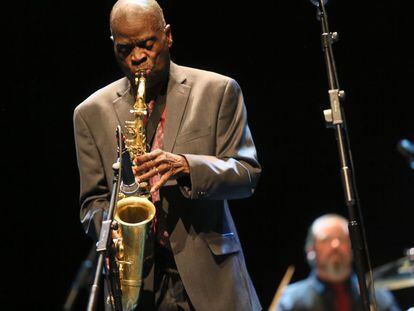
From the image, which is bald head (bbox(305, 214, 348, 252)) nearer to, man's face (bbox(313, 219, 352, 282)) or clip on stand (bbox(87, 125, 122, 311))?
man's face (bbox(313, 219, 352, 282))

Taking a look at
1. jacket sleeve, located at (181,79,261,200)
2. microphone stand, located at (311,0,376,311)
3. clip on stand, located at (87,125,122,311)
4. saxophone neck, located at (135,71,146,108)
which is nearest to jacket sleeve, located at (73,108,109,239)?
saxophone neck, located at (135,71,146,108)

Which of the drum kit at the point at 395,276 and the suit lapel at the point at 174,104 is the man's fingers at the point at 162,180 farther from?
the drum kit at the point at 395,276

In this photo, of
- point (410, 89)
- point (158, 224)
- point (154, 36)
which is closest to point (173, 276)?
point (158, 224)

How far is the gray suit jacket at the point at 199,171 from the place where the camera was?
306 cm

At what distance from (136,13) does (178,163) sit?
2.22 ft

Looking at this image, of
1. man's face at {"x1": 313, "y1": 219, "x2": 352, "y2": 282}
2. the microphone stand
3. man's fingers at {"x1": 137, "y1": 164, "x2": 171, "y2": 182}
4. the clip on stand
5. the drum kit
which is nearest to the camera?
the clip on stand

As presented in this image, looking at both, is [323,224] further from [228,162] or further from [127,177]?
[127,177]

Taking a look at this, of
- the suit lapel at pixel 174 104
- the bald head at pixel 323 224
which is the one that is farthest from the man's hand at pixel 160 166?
the bald head at pixel 323 224

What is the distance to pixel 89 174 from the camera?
333 centimetres

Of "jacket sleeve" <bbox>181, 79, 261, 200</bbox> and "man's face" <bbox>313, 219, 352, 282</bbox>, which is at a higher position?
"jacket sleeve" <bbox>181, 79, 261, 200</bbox>

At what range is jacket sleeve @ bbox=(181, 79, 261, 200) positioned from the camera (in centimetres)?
302

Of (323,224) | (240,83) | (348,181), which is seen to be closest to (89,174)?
(348,181)

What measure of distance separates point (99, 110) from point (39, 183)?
2157 mm

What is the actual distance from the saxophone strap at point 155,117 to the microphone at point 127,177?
0.29 metres
